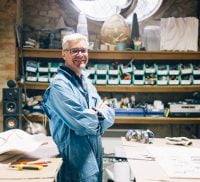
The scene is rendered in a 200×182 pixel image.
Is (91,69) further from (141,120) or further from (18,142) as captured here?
(18,142)

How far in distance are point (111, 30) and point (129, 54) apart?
371mm

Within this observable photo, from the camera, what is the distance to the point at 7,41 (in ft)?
12.4

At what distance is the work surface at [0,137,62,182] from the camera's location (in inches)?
52.4

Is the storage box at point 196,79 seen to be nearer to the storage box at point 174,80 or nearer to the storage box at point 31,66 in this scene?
the storage box at point 174,80

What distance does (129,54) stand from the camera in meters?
3.86

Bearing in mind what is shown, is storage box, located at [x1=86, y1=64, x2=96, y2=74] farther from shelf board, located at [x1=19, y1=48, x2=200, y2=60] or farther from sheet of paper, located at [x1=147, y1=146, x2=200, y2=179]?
sheet of paper, located at [x1=147, y1=146, x2=200, y2=179]

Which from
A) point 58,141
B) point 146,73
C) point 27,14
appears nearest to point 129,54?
point 146,73

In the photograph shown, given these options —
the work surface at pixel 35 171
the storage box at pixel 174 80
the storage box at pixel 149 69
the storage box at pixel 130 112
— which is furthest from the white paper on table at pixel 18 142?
the storage box at pixel 174 80

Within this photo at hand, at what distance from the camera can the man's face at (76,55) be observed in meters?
2.12

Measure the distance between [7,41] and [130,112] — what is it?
1705mm

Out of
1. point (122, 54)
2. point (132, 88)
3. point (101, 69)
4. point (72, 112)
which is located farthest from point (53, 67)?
point (72, 112)

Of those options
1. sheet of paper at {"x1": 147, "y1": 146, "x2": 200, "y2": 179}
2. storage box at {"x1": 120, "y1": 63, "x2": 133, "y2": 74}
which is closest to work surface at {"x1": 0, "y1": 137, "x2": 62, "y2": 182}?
sheet of paper at {"x1": 147, "y1": 146, "x2": 200, "y2": 179}

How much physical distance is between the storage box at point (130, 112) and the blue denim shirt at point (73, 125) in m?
1.74

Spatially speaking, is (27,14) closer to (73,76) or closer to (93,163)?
(73,76)
